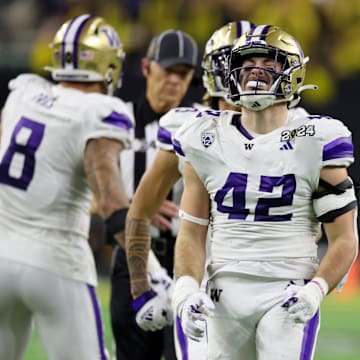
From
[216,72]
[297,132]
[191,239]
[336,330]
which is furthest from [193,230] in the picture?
[336,330]

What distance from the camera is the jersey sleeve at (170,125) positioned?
357 cm

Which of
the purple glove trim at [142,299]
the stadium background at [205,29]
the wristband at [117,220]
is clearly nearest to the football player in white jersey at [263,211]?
the purple glove trim at [142,299]

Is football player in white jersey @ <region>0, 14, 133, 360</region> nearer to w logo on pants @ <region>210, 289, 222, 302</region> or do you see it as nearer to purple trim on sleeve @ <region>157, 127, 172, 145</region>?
purple trim on sleeve @ <region>157, 127, 172, 145</region>

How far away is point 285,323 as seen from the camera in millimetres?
2932

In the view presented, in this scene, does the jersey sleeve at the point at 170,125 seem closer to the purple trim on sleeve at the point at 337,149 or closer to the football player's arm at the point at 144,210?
the football player's arm at the point at 144,210

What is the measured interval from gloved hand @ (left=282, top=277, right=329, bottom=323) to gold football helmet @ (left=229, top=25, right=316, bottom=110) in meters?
0.53

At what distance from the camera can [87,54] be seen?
416 centimetres

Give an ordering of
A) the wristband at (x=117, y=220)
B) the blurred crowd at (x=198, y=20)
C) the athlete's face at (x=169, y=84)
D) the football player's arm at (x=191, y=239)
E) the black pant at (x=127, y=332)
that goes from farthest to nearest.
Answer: the blurred crowd at (x=198, y=20), the athlete's face at (x=169, y=84), the black pant at (x=127, y=332), the wristband at (x=117, y=220), the football player's arm at (x=191, y=239)

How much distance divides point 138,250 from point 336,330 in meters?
4.55

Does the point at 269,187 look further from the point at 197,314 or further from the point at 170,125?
the point at 170,125

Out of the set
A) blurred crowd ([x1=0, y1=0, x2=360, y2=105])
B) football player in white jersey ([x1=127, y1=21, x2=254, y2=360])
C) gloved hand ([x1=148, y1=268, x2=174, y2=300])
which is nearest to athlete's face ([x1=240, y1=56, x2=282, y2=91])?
football player in white jersey ([x1=127, y1=21, x2=254, y2=360])

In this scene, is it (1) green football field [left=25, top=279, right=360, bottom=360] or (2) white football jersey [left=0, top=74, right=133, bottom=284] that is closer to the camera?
(2) white football jersey [left=0, top=74, right=133, bottom=284]

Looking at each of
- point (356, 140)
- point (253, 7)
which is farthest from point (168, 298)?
point (253, 7)

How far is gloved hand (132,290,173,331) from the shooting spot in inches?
141
